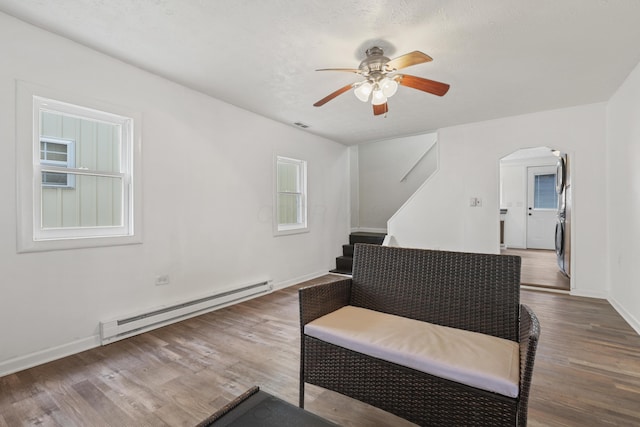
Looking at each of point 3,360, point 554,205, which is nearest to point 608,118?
point 554,205

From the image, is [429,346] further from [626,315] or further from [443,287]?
[626,315]

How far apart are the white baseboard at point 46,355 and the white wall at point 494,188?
14.0 feet

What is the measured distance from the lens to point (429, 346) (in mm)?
1398

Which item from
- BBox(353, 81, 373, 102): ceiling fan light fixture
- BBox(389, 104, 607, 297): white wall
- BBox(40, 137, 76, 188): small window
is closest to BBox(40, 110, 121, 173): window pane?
BBox(40, 137, 76, 188): small window

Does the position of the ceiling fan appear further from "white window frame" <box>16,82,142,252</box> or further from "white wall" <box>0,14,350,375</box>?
"white window frame" <box>16,82,142,252</box>

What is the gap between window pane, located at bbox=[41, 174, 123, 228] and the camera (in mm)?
2391

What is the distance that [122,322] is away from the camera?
261 cm

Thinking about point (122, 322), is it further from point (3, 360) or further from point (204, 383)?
point (204, 383)

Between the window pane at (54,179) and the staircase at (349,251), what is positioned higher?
the window pane at (54,179)

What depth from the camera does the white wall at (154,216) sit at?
2.13 metres

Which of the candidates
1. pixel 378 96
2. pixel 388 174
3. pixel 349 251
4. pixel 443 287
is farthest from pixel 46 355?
pixel 388 174

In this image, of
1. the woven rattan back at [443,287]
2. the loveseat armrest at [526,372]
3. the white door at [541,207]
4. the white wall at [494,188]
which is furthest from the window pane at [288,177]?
the white door at [541,207]

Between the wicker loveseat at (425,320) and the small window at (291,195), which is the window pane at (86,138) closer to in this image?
the small window at (291,195)

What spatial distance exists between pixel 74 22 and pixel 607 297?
6.11 metres
